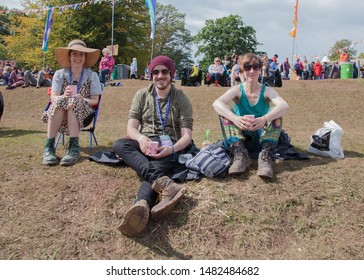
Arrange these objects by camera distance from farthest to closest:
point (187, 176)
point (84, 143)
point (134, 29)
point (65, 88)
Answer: point (134, 29), point (84, 143), point (65, 88), point (187, 176)

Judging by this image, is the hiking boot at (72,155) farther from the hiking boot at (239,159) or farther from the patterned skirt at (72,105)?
the hiking boot at (239,159)

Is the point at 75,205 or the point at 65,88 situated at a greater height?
the point at 65,88

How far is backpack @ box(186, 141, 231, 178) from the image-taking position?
402 cm

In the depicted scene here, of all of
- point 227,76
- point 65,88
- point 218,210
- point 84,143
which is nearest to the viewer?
point 218,210

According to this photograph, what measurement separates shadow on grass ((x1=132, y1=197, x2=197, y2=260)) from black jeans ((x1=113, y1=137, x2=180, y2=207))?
0.71ft

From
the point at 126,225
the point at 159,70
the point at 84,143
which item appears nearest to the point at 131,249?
the point at 126,225

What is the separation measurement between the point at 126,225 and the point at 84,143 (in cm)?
339

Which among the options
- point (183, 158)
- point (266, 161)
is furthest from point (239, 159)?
point (183, 158)

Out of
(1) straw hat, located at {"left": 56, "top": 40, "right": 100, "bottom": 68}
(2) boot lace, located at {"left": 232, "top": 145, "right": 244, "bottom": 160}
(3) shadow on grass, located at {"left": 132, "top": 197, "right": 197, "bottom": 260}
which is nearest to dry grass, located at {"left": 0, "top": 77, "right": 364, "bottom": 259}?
(3) shadow on grass, located at {"left": 132, "top": 197, "right": 197, "bottom": 260}

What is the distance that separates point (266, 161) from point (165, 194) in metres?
1.23

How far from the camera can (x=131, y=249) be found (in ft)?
10.9

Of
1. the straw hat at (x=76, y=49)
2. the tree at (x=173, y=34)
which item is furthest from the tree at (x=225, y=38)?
the straw hat at (x=76, y=49)

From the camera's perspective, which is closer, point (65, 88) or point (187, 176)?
point (187, 176)

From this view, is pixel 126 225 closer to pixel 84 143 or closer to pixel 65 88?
pixel 65 88
